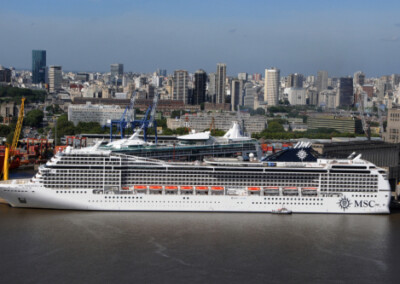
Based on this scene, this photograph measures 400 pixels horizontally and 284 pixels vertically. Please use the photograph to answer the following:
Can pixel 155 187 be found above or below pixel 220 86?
below

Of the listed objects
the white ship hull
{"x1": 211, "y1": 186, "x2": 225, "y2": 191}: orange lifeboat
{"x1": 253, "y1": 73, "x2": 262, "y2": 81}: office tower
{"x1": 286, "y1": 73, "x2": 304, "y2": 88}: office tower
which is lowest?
the white ship hull

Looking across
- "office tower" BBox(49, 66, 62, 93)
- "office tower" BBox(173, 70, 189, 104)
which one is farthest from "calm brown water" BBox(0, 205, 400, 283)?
"office tower" BBox(49, 66, 62, 93)

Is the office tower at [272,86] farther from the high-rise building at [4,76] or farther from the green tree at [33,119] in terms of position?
the green tree at [33,119]

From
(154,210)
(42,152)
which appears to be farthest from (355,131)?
(154,210)

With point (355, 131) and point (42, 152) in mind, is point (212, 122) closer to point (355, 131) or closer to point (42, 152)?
point (355, 131)

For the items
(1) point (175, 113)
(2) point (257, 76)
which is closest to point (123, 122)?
(1) point (175, 113)

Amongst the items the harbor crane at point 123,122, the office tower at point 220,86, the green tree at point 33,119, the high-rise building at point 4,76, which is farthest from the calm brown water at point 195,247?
the high-rise building at point 4,76

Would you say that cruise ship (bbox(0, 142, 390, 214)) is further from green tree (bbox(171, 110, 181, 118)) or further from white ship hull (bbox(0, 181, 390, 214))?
green tree (bbox(171, 110, 181, 118))

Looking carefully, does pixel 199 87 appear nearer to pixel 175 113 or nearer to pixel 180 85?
pixel 180 85
